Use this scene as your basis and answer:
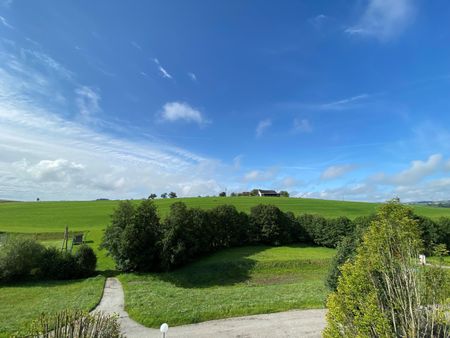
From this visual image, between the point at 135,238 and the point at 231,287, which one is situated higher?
the point at 135,238

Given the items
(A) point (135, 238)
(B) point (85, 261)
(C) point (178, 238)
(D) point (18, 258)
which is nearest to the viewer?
(D) point (18, 258)

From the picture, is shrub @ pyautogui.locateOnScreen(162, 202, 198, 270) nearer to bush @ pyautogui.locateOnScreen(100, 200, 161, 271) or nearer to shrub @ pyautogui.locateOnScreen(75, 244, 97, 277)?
bush @ pyautogui.locateOnScreen(100, 200, 161, 271)

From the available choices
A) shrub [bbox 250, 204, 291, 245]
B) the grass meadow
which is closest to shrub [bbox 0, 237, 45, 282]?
Result: the grass meadow

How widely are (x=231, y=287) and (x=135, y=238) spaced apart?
12.8 meters

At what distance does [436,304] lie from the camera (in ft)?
26.1

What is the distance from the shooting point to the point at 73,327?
17.2 ft

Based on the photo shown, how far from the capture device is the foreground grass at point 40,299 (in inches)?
613

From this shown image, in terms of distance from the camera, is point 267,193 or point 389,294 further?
point 267,193

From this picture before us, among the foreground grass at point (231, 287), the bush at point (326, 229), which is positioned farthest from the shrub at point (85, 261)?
the bush at point (326, 229)

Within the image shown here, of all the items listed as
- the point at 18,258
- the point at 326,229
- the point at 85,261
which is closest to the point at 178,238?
the point at 85,261

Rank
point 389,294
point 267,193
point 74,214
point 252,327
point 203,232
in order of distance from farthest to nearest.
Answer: point 267,193 < point 74,214 < point 203,232 < point 252,327 < point 389,294

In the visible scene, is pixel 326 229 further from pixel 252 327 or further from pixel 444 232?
pixel 252 327

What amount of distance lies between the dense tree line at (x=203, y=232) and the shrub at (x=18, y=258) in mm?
7133

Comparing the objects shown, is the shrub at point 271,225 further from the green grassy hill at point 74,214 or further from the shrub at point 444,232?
the shrub at point 444,232
